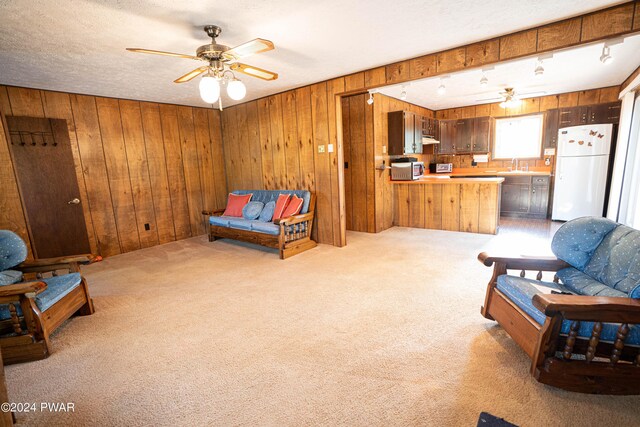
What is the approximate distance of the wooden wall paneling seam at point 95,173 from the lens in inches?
167

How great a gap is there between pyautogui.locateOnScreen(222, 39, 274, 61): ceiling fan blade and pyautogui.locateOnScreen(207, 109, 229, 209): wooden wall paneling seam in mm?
3610

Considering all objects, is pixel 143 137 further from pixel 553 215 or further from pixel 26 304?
pixel 553 215

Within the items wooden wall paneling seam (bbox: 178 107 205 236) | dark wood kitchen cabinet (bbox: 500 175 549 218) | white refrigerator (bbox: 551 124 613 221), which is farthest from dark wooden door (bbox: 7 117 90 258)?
white refrigerator (bbox: 551 124 613 221)

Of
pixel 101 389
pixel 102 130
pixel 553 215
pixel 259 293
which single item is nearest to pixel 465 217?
pixel 553 215

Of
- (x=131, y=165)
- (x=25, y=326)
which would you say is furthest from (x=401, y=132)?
(x=25, y=326)

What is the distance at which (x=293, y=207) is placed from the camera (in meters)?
4.45

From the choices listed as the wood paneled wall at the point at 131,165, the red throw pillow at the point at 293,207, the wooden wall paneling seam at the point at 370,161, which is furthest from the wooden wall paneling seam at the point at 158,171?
the wooden wall paneling seam at the point at 370,161

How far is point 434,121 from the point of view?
700 cm

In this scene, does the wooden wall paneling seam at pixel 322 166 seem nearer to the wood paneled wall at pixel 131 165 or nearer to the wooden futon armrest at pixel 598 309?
the wood paneled wall at pixel 131 165

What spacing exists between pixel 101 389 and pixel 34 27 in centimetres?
268

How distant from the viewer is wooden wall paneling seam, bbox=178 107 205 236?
533cm

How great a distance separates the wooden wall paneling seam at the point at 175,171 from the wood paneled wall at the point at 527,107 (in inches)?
241

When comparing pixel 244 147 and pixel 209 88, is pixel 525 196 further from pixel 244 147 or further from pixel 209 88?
pixel 209 88

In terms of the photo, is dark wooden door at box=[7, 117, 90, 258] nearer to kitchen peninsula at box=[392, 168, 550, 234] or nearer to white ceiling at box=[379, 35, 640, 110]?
white ceiling at box=[379, 35, 640, 110]
